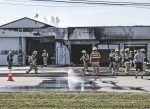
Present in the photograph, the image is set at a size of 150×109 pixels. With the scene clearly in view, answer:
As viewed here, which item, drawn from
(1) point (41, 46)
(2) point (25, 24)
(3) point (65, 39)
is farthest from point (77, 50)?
(2) point (25, 24)

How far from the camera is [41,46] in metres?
46.0

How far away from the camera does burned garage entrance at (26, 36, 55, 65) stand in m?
45.2

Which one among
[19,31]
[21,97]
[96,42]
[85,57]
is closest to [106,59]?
[96,42]

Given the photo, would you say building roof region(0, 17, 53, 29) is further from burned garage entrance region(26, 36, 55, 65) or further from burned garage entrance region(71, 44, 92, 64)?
burned garage entrance region(71, 44, 92, 64)

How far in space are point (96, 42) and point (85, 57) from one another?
43.9 ft

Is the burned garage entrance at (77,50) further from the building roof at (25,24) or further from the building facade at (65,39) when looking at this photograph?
the building roof at (25,24)

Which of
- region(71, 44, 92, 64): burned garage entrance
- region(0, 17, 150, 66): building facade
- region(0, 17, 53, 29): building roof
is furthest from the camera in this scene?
region(0, 17, 53, 29): building roof

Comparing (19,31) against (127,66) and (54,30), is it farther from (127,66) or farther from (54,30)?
(127,66)

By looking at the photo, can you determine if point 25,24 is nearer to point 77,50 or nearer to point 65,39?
point 65,39

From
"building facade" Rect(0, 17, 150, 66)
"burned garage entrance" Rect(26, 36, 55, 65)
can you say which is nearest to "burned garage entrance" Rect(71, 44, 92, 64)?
"building facade" Rect(0, 17, 150, 66)

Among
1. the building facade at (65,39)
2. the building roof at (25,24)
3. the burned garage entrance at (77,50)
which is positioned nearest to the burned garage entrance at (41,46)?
the building facade at (65,39)

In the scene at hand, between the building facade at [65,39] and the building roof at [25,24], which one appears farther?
the building roof at [25,24]

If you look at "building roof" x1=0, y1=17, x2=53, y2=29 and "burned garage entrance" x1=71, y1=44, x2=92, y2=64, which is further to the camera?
"building roof" x1=0, y1=17, x2=53, y2=29

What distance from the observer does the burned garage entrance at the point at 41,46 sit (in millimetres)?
45250
